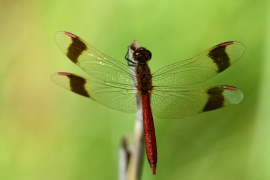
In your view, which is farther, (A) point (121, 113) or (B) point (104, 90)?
(A) point (121, 113)

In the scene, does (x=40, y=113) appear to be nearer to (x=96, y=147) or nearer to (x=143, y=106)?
(x=96, y=147)

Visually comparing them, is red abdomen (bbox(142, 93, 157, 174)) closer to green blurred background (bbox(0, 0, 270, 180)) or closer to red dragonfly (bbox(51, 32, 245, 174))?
red dragonfly (bbox(51, 32, 245, 174))

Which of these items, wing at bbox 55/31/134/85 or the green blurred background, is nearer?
wing at bbox 55/31/134/85

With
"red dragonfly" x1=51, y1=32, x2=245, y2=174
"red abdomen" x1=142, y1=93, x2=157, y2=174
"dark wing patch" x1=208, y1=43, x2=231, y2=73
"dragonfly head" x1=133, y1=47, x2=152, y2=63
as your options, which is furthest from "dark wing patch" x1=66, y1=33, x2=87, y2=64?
"dark wing patch" x1=208, y1=43, x2=231, y2=73

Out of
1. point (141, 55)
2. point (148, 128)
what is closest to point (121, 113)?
point (148, 128)

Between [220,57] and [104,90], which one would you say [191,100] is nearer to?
[220,57]

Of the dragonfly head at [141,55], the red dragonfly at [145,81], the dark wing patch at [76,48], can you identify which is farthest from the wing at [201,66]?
the dark wing patch at [76,48]
